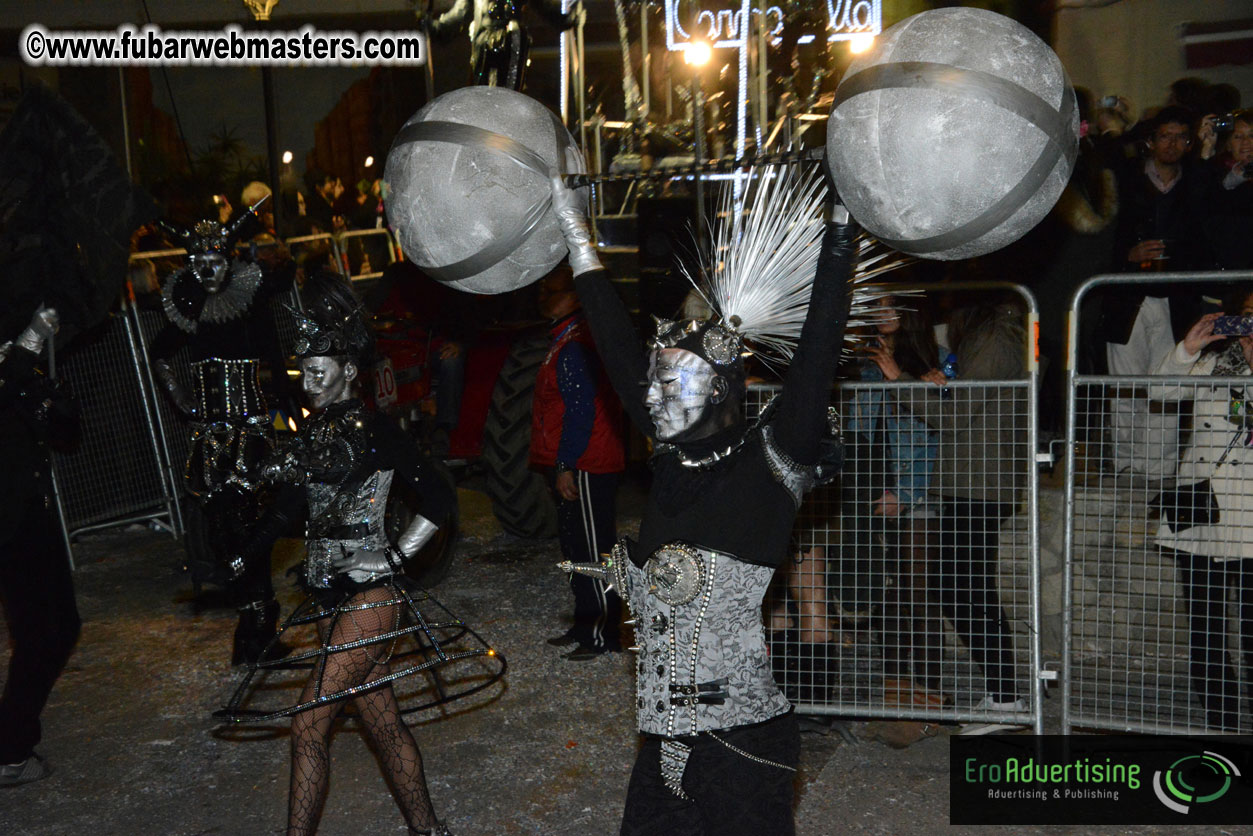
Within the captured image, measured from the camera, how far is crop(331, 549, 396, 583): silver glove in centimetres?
400

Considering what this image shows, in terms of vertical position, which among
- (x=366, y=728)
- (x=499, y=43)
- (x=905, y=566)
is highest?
(x=499, y=43)

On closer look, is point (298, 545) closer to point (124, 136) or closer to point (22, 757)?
point (22, 757)

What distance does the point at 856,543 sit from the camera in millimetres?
4891

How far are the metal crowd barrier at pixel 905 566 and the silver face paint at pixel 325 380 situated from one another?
1.81 metres

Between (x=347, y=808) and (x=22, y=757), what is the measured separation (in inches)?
58.0

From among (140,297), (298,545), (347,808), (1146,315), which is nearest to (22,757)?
(347,808)

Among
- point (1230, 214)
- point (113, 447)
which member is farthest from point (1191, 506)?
point (113, 447)

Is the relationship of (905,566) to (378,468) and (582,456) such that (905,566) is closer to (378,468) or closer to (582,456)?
(582,456)

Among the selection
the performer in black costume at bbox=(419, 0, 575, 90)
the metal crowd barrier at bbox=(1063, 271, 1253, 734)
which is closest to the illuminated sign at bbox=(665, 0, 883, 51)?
the performer in black costume at bbox=(419, 0, 575, 90)

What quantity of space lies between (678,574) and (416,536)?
145 centimetres

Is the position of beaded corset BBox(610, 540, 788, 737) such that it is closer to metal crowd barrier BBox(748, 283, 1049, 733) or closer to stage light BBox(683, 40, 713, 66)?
metal crowd barrier BBox(748, 283, 1049, 733)

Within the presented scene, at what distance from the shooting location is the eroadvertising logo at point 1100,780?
173 inches

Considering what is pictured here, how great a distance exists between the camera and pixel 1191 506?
4746 mm

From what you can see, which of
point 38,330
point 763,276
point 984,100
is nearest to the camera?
point 984,100
